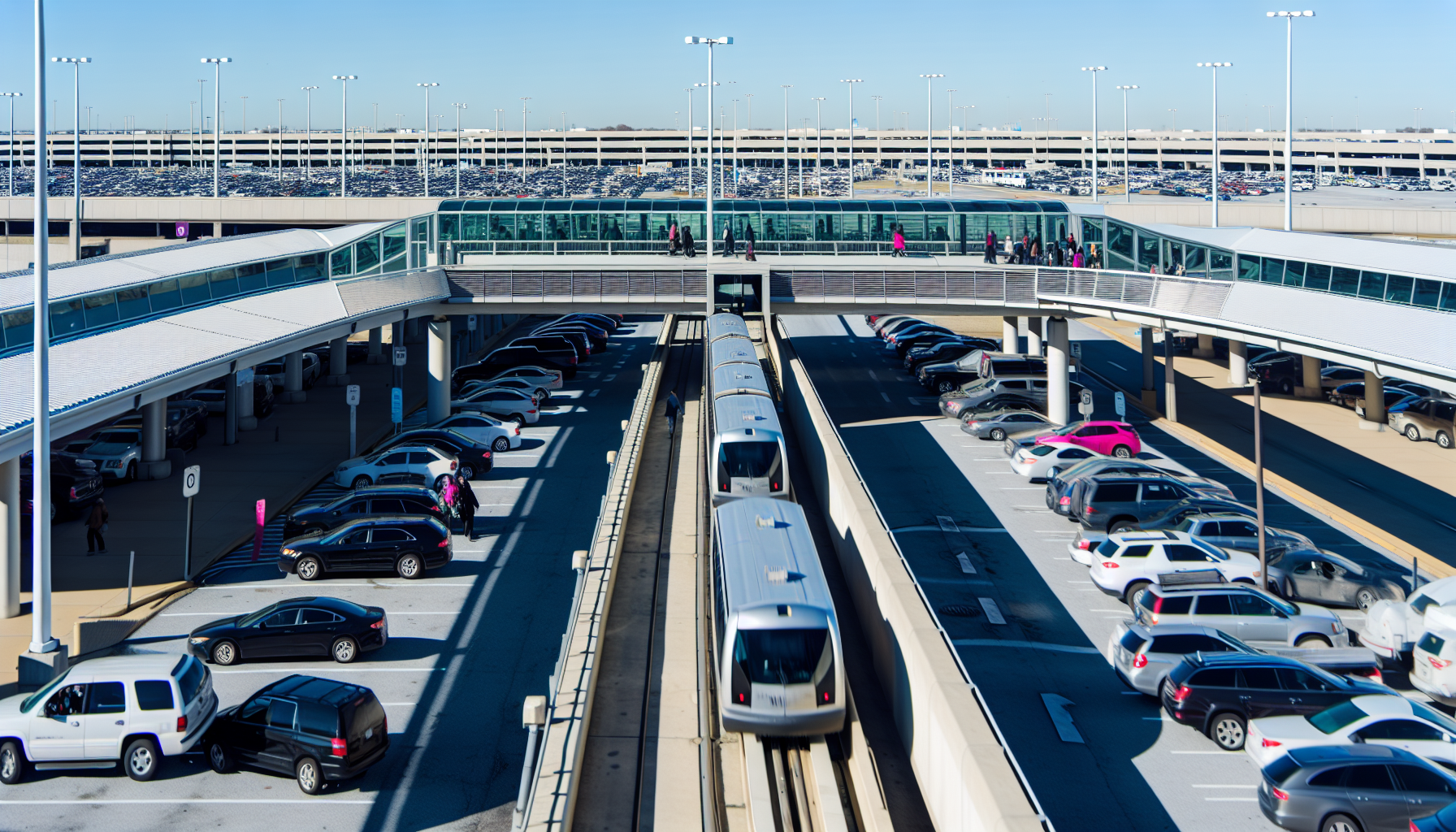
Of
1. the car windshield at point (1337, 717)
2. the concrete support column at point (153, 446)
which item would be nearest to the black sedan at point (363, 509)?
the concrete support column at point (153, 446)

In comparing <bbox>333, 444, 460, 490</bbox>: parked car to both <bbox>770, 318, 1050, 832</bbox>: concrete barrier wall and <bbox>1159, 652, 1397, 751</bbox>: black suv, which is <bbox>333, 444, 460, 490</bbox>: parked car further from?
<bbox>1159, 652, 1397, 751</bbox>: black suv

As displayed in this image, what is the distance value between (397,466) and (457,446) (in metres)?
2.57

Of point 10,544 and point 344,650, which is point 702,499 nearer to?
point 344,650

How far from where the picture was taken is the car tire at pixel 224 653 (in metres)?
20.2

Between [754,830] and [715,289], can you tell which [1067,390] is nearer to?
[715,289]

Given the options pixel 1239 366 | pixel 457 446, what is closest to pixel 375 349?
pixel 457 446

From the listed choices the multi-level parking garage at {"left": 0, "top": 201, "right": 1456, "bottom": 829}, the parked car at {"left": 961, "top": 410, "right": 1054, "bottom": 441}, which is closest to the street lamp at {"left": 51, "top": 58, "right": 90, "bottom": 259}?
the multi-level parking garage at {"left": 0, "top": 201, "right": 1456, "bottom": 829}

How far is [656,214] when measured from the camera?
48.6 metres

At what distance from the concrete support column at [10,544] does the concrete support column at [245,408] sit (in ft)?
62.1

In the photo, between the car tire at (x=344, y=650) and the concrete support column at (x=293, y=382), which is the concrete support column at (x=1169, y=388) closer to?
the concrete support column at (x=293, y=382)

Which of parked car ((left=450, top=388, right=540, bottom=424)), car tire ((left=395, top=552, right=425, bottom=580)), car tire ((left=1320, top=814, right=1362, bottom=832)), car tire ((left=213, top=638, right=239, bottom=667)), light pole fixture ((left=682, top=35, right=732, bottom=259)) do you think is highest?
light pole fixture ((left=682, top=35, right=732, bottom=259))

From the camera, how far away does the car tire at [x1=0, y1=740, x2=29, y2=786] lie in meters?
16.2

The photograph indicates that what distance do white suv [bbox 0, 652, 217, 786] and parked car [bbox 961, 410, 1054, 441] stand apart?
28.3 m

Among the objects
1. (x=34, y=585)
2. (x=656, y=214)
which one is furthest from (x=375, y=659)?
(x=656, y=214)
